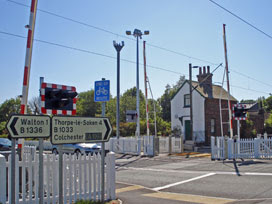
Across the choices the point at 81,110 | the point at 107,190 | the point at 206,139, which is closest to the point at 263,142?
the point at 206,139

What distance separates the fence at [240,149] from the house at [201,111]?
33.4ft

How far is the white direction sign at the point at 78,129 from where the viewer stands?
593cm

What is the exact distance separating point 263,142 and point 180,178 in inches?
325

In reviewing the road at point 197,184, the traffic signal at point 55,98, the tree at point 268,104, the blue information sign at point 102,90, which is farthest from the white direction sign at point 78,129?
the tree at point 268,104

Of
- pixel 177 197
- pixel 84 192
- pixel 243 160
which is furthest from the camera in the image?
pixel 243 160

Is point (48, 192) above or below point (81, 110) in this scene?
below

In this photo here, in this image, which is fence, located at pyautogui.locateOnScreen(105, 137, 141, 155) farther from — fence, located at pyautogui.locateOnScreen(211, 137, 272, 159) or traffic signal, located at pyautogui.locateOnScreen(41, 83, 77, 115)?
traffic signal, located at pyautogui.locateOnScreen(41, 83, 77, 115)

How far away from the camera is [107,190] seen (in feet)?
26.9

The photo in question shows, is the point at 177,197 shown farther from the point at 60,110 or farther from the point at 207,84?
the point at 207,84

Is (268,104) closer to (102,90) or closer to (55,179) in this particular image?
(102,90)

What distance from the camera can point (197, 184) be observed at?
1083 centimetres

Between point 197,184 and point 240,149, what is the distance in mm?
8190

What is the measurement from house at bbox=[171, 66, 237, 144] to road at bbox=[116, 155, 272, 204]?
1373 centimetres

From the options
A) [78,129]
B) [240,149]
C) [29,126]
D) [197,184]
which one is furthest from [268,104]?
[29,126]
